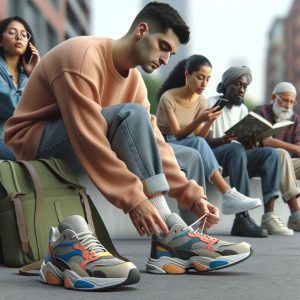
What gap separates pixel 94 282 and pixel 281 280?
84cm

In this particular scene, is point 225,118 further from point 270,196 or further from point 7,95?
point 7,95

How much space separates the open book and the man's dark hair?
2467mm

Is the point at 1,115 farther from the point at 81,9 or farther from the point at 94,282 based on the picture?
the point at 81,9

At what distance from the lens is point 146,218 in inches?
126

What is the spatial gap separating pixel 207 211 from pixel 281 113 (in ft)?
12.4

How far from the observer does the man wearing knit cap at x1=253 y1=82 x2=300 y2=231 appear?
671 cm

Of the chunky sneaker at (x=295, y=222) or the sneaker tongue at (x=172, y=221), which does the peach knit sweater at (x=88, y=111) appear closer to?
the sneaker tongue at (x=172, y=221)

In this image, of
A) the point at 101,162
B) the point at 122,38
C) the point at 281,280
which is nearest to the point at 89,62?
the point at 122,38

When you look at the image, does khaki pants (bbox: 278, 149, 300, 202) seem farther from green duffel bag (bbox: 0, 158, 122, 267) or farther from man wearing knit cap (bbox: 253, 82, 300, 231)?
green duffel bag (bbox: 0, 158, 122, 267)

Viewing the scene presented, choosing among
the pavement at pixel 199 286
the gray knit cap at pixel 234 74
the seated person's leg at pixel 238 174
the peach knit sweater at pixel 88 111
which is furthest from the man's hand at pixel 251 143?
the peach knit sweater at pixel 88 111

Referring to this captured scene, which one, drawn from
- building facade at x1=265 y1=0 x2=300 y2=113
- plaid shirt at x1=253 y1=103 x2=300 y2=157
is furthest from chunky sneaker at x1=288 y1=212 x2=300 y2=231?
building facade at x1=265 y1=0 x2=300 y2=113

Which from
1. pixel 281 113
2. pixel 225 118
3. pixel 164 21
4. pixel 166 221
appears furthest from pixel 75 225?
pixel 281 113

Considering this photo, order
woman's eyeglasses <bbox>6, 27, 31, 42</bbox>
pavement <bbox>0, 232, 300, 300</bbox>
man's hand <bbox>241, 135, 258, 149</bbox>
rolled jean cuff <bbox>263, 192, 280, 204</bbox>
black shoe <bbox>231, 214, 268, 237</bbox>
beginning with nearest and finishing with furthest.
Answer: pavement <bbox>0, 232, 300, 300</bbox>, woman's eyeglasses <bbox>6, 27, 31, 42</bbox>, black shoe <bbox>231, 214, 268, 237</bbox>, man's hand <bbox>241, 135, 258, 149</bbox>, rolled jean cuff <bbox>263, 192, 280, 204</bbox>

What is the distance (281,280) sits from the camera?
11.1 ft
